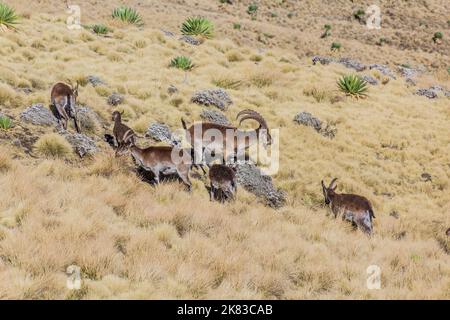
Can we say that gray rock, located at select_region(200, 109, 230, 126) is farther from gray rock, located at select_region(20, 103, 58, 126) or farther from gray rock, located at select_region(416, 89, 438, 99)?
gray rock, located at select_region(416, 89, 438, 99)

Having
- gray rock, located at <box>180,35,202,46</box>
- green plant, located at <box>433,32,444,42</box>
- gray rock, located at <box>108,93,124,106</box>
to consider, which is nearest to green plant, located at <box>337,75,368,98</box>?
gray rock, located at <box>180,35,202,46</box>

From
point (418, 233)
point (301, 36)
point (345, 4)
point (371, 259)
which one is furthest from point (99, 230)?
point (345, 4)

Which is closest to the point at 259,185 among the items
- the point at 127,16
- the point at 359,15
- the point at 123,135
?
the point at 123,135

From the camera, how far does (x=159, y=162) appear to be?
32.2 ft

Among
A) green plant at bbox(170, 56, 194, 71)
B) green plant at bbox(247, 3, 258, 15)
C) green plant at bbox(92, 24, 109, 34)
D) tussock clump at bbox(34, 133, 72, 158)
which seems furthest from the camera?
green plant at bbox(247, 3, 258, 15)

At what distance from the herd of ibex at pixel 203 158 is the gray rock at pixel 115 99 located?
2.08 meters

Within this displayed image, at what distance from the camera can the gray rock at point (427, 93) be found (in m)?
24.0

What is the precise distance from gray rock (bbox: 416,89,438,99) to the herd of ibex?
619 inches

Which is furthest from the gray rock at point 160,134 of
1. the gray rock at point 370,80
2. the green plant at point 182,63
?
the gray rock at point 370,80

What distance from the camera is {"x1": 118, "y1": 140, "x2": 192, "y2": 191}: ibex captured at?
32.0 ft

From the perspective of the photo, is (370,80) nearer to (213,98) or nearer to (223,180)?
(213,98)

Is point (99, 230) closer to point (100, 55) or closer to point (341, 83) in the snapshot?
point (100, 55)

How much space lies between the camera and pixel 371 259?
27.1 ft

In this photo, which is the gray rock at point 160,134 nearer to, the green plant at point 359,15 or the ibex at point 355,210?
the ibex at point 355,210
